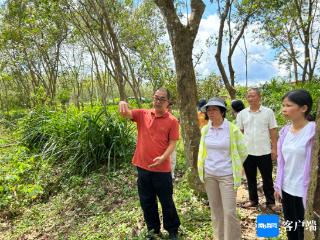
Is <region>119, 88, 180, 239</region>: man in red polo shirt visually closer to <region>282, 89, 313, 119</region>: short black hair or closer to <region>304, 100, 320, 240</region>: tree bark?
<region>282, 89, 313, 119</region>: short black hair

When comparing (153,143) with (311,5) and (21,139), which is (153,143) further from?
(311,5)

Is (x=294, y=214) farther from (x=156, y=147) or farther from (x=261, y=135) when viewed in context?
(x=261, y=135)

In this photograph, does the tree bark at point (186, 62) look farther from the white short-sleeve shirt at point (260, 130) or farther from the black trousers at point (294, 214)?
the black trousers at point (294, 214)

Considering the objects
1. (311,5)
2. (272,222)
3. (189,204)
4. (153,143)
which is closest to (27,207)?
(189,204)

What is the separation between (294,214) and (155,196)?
1591mm

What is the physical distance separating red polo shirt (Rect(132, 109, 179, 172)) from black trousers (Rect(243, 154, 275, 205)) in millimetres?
1478

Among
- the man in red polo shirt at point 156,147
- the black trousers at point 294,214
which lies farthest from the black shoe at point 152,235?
the black trousers at point 294,214

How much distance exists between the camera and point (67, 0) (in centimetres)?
1247

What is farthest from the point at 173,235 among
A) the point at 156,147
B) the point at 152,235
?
the point at 156,147

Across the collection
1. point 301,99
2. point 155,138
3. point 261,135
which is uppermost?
point 301,99

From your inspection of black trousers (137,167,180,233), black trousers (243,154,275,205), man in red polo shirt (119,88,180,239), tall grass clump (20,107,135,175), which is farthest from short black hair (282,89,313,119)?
tall grass clump (20,107,135,175)

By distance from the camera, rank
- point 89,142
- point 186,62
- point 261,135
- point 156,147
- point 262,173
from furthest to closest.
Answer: point 89,142 → point 186,62 → point 262,173 → point 261,135 → point 156,147

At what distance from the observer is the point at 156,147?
363 centimetres

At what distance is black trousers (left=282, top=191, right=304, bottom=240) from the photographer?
9.05 feet
